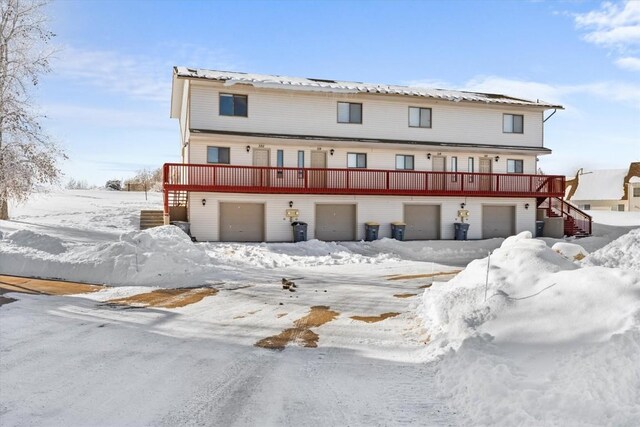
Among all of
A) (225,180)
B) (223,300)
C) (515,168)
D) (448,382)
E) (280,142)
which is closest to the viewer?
(448,382)

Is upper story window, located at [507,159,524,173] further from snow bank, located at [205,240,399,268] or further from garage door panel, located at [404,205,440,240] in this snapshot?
snow bank, located at [205,240,399,268]

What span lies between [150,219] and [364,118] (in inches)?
530

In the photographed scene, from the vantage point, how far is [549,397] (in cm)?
471

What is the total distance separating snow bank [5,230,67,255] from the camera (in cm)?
1507

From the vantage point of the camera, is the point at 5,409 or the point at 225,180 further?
the point at 225,180

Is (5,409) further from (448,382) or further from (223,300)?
(223,300)

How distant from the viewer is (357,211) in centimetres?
2672

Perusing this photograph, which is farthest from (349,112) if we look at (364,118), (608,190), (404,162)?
(608,190)

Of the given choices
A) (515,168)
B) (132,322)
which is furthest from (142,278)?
(515,168)

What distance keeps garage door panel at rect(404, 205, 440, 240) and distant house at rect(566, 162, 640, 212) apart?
1663 inches

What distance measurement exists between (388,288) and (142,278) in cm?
686

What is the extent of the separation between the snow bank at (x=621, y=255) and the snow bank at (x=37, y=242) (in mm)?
14548

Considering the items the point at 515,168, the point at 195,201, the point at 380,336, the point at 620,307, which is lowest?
the point at 380,336

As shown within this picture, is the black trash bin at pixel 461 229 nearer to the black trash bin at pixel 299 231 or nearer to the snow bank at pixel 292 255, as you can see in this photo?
the snow bank at pixel 292 255
